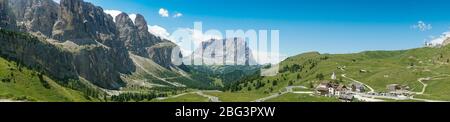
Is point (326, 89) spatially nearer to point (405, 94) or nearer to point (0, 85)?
point (405, 94)

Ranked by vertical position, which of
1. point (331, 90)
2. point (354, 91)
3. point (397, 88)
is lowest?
point (354, 91)

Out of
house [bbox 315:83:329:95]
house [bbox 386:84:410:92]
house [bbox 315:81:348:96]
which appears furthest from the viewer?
house [bbox 386:84:410:92]

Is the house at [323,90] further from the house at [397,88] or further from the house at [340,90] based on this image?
the house at [397,88]

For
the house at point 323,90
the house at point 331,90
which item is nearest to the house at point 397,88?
the house at point 331,90

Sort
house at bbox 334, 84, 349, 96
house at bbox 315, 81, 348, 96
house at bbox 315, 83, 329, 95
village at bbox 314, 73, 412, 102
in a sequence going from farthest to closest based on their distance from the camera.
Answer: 1. house at bbox 315, 83, 329, 95
2. house at bbox 315, 81, 348, 96
3. house at bbox 334, 84, 349, 96
4. village at bbox 314, 73, 412, 102

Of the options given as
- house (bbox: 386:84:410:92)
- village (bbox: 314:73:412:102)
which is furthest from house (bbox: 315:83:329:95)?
house (bbox: 386:84:410:92)

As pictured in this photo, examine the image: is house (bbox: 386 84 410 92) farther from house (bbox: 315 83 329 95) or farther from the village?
house (bbox: 315 83 329 95)

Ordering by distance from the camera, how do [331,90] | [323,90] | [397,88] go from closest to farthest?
[323,90]
[331,90]
[397,88]

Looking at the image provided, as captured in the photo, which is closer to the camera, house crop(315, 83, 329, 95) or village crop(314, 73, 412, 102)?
village crop(314, 73, 412, 102)

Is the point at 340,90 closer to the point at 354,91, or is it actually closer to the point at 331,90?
the point at 331,90

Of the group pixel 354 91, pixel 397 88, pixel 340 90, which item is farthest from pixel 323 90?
pixel 397 88
